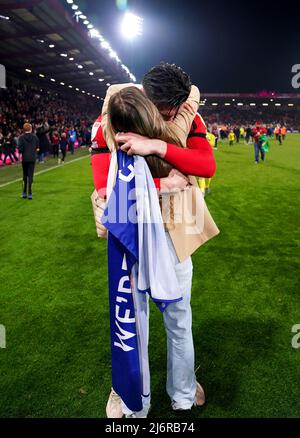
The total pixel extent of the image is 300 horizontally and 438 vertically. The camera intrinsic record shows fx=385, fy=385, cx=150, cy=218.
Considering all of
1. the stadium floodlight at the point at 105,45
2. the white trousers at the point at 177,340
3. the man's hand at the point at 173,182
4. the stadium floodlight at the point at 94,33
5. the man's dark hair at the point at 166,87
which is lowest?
the white trousers at the point at 177,340

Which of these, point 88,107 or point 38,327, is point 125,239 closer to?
point 38,327

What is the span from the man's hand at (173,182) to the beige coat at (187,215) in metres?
0.07

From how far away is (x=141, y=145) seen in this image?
1639 millimetres

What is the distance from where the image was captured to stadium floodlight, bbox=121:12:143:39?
102ft

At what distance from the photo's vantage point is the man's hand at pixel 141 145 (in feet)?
5.39

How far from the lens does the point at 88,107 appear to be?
2176 inches

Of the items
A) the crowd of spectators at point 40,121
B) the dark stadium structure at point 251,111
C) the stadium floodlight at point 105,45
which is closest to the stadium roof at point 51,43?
the stadium floodlight at point 105,45

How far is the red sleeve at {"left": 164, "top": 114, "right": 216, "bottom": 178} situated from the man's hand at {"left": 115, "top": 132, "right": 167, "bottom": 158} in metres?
0.04

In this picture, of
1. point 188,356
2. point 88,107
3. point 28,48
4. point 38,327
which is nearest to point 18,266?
point 38,327

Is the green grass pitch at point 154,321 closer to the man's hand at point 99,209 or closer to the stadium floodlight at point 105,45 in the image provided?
the man's hand at point 99,209

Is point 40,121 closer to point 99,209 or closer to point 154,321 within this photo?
point 154,321

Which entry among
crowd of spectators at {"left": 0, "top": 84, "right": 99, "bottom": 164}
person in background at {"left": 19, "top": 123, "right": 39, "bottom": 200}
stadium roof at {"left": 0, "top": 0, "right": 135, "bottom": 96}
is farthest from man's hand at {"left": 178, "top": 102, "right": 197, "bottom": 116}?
stadium roof at {"left": 0, "top": 0, "right": 135, "bottom": 96}
